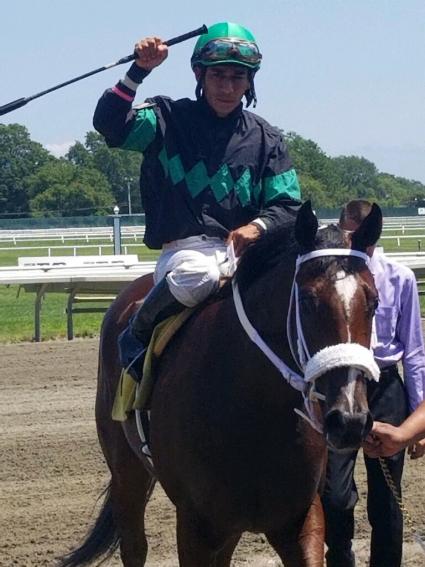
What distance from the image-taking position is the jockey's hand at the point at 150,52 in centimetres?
436

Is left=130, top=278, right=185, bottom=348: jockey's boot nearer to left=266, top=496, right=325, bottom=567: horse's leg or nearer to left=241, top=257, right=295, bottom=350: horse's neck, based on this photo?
left=241, top=257, right=295, bottom=350: horse's neck

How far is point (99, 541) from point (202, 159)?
211cm

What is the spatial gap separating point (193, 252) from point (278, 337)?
876 millimetres

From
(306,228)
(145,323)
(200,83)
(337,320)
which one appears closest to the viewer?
(337,320)

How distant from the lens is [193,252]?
14.5 feet

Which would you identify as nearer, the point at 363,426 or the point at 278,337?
the point at 363,426

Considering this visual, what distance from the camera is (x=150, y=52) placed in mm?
4371

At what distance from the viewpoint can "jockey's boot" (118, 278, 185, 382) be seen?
174 inches

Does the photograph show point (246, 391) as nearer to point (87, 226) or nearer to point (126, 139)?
point (126, 139)

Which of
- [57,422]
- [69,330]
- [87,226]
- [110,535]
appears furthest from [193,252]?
[87,226]

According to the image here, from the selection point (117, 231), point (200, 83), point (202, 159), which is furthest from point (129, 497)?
point (117, 231)

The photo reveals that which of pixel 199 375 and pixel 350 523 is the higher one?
pixel 199 375

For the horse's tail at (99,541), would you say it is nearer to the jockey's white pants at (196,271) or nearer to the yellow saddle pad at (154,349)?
the yellow saddle pad at (154,349)

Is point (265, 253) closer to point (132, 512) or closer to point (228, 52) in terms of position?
point (228, 52)
